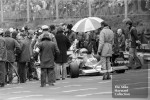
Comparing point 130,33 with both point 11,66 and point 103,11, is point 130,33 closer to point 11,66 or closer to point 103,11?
point 11,66

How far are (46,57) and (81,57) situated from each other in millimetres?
4218

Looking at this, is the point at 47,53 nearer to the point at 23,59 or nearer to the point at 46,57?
the point at 46,57

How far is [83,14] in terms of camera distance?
120ft

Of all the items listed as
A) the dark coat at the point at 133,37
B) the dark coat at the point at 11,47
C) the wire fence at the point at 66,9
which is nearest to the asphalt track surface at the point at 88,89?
the dark coat at the point at 11,47

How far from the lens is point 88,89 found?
2084 cm

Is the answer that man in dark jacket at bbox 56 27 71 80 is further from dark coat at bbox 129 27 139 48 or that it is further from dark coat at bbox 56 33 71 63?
dark coat at bbox 129 27 139 48

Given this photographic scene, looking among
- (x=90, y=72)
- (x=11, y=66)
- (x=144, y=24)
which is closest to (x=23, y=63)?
(x=11, y=66)

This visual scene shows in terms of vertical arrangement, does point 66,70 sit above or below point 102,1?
below

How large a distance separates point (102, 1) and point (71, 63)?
9.95 meters

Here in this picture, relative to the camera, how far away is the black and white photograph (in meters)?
20.7

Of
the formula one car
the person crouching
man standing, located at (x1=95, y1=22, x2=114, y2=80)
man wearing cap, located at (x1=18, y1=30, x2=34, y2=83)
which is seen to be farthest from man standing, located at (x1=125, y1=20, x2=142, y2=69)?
the person crouching

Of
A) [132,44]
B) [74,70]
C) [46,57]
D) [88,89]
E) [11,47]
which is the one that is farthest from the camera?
[132,44]

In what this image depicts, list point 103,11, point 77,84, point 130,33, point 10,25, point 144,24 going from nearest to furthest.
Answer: point 77,84 < point 130,33 < point 144,24 < point 103,11 < point 10,25

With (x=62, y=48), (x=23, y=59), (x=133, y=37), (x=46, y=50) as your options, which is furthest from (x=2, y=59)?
(x=133, y=37)
